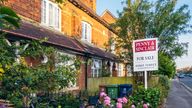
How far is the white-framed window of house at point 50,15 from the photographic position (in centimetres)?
1961

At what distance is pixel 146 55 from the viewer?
1301cm

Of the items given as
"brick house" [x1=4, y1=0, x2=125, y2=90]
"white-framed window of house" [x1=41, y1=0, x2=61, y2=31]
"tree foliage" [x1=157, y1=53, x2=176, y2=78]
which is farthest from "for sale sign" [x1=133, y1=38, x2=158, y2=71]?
"tree foliage" [x1=157, y1=53, x2=176, y2=78]

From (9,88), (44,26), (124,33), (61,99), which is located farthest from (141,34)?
(9,88)

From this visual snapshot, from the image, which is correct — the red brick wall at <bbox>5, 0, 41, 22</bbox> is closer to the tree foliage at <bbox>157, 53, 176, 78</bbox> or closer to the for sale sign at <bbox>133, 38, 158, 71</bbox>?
the for sale sign at <bbox>133, 38, 158, 71</bbox>

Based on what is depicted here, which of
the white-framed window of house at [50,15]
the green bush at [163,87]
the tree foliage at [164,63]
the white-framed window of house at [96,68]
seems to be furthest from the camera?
the white-framed window of house at [96,68]

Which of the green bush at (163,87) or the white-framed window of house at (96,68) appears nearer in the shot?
the green bush at (163,87)

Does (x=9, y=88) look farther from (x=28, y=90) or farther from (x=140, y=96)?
(x=140, y=96)

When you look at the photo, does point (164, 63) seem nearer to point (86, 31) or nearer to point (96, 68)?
point (96, 68)

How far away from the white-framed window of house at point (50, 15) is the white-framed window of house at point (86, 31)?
5656mm

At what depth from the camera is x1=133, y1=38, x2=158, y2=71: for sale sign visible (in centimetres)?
1275

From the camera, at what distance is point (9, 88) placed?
7398 millimetres

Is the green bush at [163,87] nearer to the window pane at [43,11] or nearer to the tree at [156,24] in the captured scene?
the tree at [156,24]

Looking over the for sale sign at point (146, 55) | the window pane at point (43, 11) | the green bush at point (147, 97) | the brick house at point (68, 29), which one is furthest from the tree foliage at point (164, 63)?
the green bush at point (147, 97)

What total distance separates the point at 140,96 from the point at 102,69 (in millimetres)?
18307
